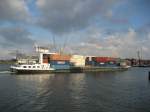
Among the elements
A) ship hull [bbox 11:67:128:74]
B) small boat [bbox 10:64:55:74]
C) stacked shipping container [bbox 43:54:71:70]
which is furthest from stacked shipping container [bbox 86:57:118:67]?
small boat [bbox 10:64:55:74]

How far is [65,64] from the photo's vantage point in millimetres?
88750

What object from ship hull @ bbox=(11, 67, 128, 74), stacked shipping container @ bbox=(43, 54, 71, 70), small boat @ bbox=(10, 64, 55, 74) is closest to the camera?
small boat @ bbox=(10, 64, 55, 74)

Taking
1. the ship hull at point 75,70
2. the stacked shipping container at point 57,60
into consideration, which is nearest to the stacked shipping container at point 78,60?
the ship hull at point 75,70

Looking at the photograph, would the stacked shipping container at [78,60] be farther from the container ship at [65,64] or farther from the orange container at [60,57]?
the orange container at [60,57]

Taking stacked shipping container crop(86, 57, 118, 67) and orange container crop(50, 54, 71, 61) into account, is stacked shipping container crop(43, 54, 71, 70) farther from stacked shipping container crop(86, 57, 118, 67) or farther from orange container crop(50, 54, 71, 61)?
stacked shipping container crop(86, 57, 118, 67)

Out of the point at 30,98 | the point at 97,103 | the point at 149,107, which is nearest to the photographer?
the point at 149,107

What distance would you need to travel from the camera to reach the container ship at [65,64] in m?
78.9

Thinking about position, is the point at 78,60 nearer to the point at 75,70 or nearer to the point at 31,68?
the point at 75,70

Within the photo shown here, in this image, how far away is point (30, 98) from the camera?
28297 mm

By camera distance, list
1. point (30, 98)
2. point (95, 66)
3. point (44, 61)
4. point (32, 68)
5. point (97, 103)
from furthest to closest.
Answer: point (95, 66), point (44, 61), point (32, 68), point (30, 98), point (97, 103)

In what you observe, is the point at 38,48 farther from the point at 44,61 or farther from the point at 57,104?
the point at 57,104

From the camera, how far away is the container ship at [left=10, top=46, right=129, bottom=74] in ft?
259

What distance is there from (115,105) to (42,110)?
8217 millimetres

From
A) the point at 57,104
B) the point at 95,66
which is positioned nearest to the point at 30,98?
the point at 57,104
